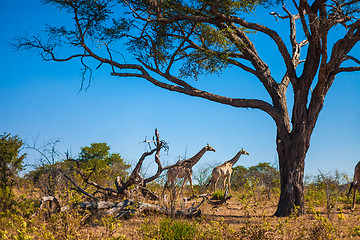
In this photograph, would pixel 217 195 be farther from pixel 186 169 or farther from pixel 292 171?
pixel 292 171

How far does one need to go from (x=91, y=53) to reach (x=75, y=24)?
1.20 metres

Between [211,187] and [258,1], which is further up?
[258,1]

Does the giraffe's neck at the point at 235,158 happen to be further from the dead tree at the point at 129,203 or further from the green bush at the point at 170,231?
the green bush at the point at 170,231

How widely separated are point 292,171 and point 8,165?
8.42 metres

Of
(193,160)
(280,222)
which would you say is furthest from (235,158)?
(280,222)

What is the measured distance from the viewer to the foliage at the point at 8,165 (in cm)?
976

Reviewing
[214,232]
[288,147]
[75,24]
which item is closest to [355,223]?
[288,147]

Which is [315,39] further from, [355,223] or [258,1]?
[355,223]

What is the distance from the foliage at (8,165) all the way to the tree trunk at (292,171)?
7.77m

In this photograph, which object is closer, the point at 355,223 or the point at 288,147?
the point at 355,223

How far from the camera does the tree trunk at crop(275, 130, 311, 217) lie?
11.4 m

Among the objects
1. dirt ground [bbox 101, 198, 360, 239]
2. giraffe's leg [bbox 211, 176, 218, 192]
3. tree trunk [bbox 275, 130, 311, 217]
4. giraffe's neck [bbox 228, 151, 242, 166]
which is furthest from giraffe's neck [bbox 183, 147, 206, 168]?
tree trunk [bbox 275, 130, 311, 217]

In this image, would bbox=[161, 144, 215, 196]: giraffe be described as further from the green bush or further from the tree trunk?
the green bush

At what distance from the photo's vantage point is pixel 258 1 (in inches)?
535
